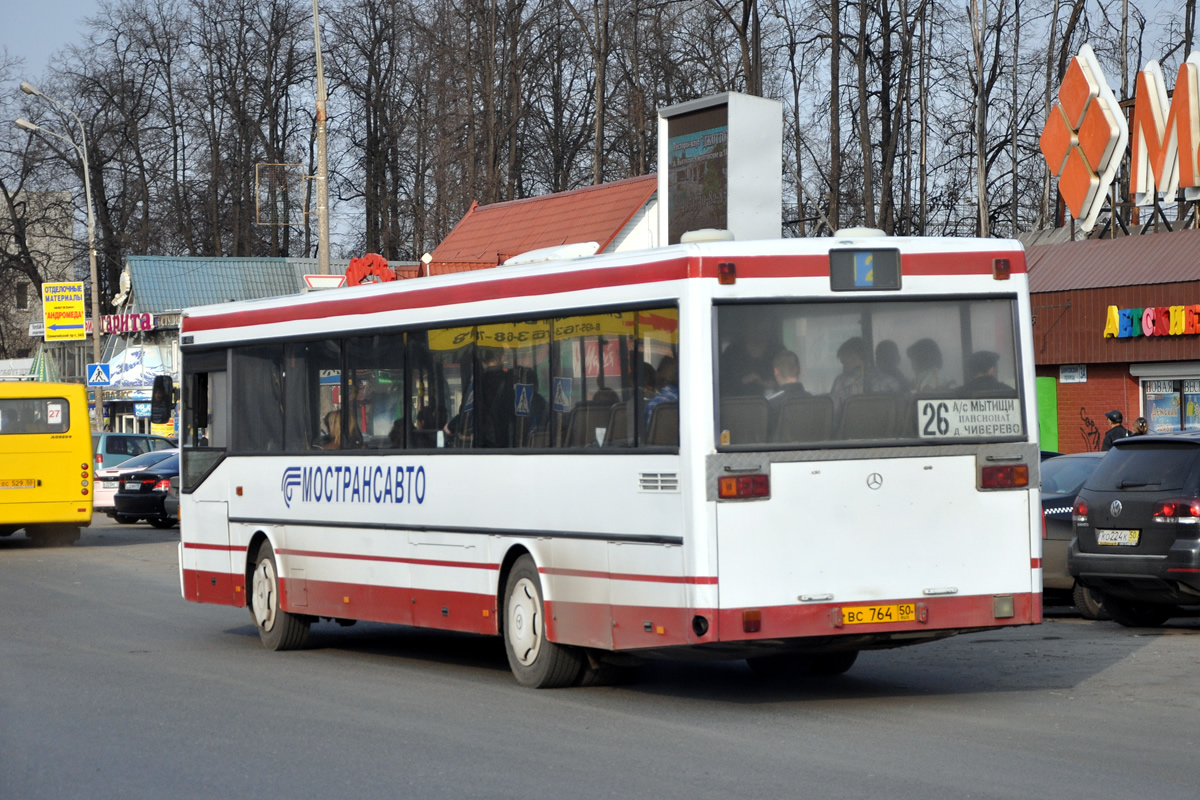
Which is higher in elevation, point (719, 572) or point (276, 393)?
point (276, 393)

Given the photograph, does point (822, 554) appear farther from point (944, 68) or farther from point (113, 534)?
point (944, 68)

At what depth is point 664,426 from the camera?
31.2 feet

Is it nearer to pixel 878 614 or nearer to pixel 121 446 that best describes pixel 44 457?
pixel 121 446

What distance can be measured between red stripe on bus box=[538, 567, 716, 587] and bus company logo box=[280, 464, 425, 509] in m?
1.71

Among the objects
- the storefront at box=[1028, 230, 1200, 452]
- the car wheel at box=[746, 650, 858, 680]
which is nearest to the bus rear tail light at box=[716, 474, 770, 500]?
the car wheel at box=[746, 650, 858, 680]

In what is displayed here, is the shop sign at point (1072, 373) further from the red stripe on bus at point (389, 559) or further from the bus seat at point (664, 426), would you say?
the bus seat at point (664, 426)

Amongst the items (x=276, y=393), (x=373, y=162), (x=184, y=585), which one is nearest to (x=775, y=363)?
(x=276, y=393)


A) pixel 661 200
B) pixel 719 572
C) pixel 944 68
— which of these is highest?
pixel 944 68

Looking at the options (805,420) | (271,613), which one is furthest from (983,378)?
(271,613)

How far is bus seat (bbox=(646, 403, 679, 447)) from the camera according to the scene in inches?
371

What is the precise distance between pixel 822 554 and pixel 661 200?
56.5 ft

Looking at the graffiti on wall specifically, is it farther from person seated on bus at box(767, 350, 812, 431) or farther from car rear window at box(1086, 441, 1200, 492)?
person seated on bus at box(767, 350, 812, 431)

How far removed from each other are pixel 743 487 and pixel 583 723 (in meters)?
→ 1.59

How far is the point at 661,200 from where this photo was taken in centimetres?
2622
